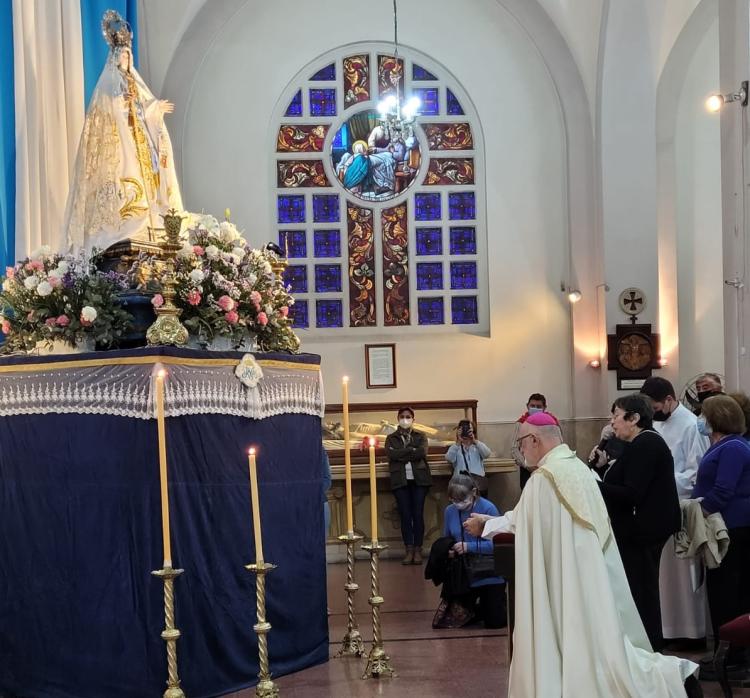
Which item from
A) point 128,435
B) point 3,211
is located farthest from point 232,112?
point 128,435

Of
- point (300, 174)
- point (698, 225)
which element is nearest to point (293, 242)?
point (300, 174)

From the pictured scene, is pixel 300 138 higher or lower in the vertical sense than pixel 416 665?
higher

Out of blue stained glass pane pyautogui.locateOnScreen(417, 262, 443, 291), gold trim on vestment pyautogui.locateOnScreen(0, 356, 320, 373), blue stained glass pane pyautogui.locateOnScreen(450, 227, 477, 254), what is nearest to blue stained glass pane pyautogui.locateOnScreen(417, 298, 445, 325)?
blue stained glass pane pyautogui.locateOnScreen(417, 262, 443, 291)

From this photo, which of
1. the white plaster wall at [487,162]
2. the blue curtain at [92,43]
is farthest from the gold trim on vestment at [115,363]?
the white plaster wall at [487,162]

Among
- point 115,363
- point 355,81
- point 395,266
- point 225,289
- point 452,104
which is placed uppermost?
point 355,81

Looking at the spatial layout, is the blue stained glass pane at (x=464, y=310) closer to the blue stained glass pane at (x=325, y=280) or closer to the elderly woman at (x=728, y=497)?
the blue stained glass pane at (x=325, y=280)

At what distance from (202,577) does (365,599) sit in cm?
416

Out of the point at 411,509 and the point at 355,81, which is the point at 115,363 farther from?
the point at 355,81

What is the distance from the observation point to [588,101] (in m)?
14.8

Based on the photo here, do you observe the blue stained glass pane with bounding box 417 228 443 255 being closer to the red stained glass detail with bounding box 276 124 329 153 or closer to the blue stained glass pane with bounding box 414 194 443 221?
the blue stained glass pane with bounding box 414 194 443 221

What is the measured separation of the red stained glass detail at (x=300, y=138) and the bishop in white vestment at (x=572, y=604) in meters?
10.4

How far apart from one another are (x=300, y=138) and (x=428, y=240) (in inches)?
90.1

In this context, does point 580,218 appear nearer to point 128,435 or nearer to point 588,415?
point 588,415

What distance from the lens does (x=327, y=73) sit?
49.9 feet
